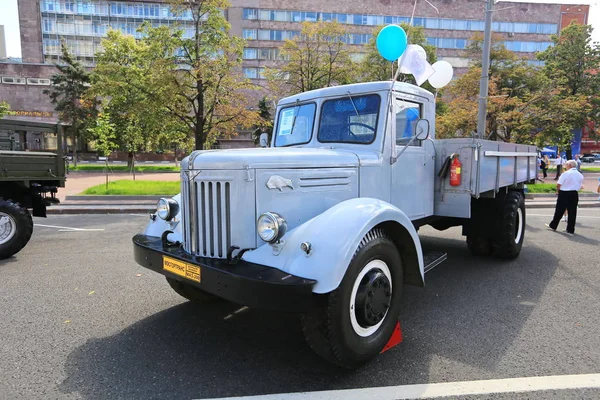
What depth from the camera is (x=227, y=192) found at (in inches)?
121

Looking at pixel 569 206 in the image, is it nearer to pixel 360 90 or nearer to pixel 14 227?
pixel 360 90

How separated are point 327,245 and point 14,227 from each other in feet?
19.4

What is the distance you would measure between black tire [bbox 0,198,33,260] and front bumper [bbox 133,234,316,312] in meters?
4.78

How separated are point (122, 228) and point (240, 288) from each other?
7480 mm

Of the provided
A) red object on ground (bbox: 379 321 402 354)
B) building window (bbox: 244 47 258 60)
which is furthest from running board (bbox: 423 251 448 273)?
building window (bbox: 244 47 258 60)

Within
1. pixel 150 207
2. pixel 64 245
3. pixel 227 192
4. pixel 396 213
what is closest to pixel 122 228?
pixel 64 245

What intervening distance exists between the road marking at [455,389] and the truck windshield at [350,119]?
7.45 ft

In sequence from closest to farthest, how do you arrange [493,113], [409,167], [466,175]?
[409,167] < [466,175] < [493,113]

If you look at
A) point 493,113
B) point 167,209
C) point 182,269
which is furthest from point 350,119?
point 493,113

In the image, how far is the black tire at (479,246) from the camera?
20.7ft

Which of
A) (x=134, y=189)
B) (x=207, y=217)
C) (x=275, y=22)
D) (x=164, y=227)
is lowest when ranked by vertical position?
(x=134, y=189)

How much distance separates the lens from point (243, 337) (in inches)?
142

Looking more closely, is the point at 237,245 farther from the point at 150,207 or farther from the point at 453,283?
the point at 150,207

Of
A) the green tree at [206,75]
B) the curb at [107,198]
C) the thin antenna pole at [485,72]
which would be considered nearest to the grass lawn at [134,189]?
the curb at [107,198]
